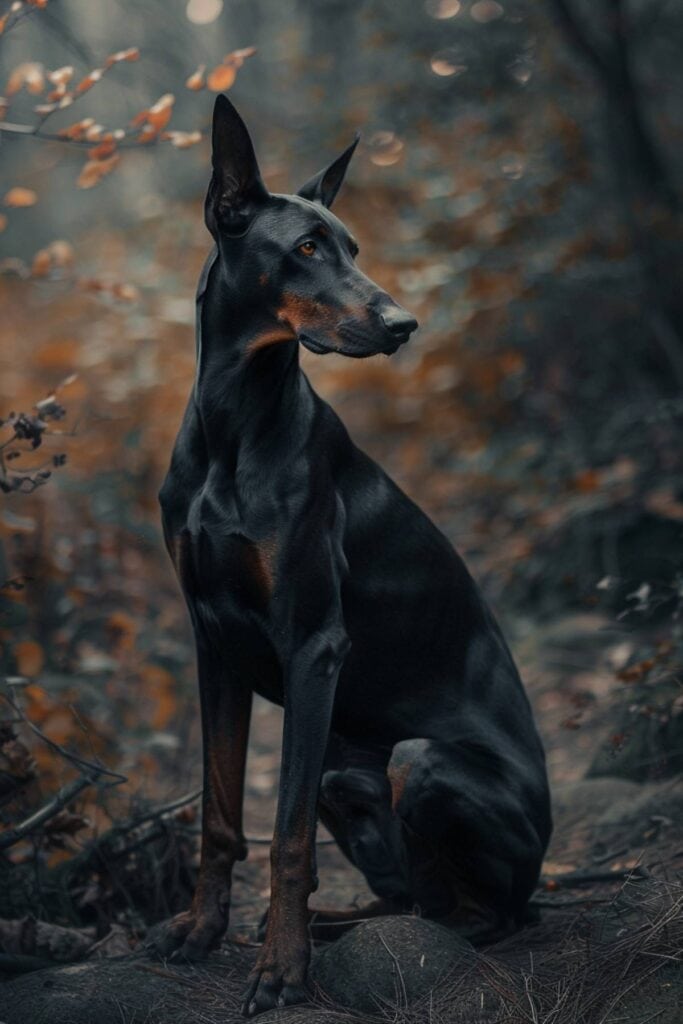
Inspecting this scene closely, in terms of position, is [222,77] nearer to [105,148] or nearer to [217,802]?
[105,148]

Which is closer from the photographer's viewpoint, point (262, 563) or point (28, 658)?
point (262, 563)

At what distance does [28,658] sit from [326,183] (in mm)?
2454

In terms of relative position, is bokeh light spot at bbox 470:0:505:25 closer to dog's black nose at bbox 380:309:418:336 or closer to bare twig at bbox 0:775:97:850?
dog's black nose at bbox 380:309:418:336

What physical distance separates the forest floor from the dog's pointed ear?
2.12 metres

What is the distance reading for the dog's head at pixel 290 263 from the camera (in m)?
2.69

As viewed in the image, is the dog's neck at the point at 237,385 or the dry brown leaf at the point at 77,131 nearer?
the dog's neck at the point at 237,385

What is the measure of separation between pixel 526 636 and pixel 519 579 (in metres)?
0.39

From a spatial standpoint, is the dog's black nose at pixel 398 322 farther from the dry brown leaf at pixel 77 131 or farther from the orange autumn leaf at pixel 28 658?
the orange autumn leaf at pixel 28 658

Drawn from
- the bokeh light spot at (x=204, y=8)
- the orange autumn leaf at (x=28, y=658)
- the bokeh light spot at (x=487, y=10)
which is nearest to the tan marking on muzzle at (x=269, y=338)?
the orange autumn leaf at (x=28, y=658)

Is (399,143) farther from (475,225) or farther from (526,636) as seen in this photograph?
(526,636)

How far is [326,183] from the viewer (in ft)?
10.8

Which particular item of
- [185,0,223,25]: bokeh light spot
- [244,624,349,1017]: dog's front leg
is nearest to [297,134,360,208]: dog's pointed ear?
[244,624,349,1017]: dog's front leg

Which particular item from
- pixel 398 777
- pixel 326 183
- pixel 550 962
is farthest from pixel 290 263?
pixel 550 962

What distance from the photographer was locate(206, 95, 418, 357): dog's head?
2.69m
